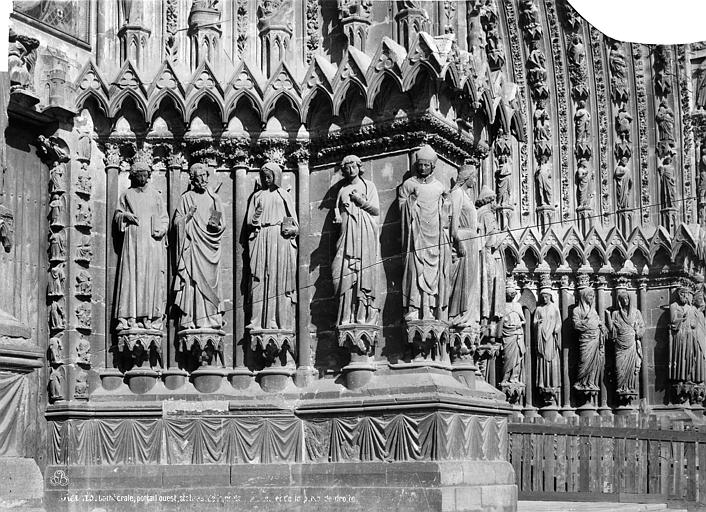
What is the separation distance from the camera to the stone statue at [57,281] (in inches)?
611

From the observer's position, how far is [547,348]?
2353 cm

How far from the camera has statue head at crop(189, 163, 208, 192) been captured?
1573cm

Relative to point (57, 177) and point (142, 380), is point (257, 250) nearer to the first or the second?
point (142, 380)

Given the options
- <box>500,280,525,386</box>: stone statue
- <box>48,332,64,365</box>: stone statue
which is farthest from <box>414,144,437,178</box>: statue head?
<box>500,280,525,386</box>: stone statue

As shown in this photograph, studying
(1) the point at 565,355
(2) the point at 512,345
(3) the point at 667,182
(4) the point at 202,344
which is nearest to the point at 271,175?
(4) the point at 202,344

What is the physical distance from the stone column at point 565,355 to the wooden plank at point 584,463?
3051 mm

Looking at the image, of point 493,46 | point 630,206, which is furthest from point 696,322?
point 493,46

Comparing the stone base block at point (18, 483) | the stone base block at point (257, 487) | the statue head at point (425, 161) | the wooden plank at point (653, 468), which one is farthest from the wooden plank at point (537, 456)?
the stone base block at point (18, 483)

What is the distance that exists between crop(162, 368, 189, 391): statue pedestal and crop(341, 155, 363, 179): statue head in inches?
121

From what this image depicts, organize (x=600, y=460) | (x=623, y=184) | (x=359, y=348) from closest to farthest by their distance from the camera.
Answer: (x=359, y=348) → (x=600, y=460) → (x=623, y=184)

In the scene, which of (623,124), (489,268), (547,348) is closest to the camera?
(489,268)

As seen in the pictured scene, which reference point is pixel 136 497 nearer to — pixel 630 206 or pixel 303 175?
pixel 303 175

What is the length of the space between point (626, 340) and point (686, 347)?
1.21 meters

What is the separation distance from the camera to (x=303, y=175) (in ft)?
52.0
